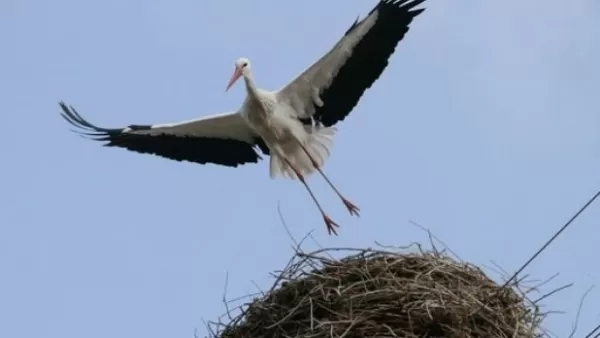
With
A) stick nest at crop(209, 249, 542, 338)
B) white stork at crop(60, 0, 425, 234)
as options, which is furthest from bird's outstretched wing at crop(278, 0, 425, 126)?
stick nest at crop(209, 249, 542, 338)

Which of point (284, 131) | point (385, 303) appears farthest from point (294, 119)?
point (385, 303)

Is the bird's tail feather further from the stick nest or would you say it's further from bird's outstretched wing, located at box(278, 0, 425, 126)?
the stick nest

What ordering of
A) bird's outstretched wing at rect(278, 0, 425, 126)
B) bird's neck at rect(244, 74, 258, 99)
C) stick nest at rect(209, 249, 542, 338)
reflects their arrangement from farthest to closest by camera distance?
1. bird's neck at rect(244, 74, 258, 99)
2. bird's outstretched wing at rect(278, 0, 425, 126)
3. stick nest at rect(209, 249, 542, 338)

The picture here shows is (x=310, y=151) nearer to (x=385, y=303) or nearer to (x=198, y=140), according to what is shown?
(x=198, y=140)

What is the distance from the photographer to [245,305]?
5.88 meters

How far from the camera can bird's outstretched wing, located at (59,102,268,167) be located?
28.6 ft

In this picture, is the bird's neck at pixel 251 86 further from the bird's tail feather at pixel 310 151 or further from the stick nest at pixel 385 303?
the stick nest at pixel 385 303

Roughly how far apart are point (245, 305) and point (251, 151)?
303cm

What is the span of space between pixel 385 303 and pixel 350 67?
2.96 meters

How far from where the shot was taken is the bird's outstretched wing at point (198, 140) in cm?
873

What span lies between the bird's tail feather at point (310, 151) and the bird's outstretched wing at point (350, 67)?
6cm

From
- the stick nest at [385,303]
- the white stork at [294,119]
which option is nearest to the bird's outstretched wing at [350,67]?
the white stork at [294,119]

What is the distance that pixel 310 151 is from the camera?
8500 millimetres

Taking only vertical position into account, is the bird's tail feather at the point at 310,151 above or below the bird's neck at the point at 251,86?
below
